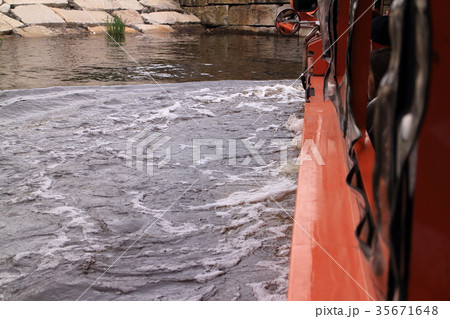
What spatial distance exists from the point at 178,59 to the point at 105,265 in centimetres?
637

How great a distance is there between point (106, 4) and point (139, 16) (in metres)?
0.97

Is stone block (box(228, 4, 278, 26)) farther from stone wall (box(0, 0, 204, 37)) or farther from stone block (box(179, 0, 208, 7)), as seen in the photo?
stone wall (box(0, 0, 204, 37))

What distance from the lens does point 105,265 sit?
202 centimetres

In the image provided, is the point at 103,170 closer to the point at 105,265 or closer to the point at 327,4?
the point at 105,265

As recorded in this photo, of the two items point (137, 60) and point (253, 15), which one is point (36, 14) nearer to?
point (137, 60)

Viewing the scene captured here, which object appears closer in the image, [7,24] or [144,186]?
[144,186]

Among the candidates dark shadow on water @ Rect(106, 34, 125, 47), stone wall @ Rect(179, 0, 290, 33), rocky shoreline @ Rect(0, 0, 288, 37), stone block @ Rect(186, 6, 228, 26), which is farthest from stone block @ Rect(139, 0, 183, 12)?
dark shadow on water @ Rect(106, 34, 125, 47)

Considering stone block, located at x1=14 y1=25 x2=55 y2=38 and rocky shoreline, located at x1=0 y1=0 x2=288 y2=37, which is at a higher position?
rocky shoreline, located at x1=0 y1=0 x2=288 y2=37

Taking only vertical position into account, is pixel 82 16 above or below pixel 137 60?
above

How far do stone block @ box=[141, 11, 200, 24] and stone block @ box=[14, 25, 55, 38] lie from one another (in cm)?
332

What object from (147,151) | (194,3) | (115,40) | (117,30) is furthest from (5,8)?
(147,151)

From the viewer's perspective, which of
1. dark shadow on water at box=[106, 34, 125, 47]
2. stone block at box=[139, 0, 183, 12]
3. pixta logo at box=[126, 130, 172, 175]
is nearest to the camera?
pixta logo at box=[126, 130, 172, 175]

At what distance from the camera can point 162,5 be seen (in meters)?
14.7

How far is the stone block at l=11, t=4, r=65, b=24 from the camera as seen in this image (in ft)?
36.3
